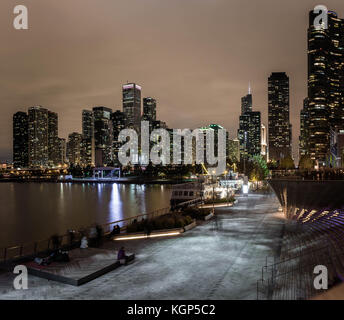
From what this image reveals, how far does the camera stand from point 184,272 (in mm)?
14867

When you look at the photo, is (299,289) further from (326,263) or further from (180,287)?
(180,287)

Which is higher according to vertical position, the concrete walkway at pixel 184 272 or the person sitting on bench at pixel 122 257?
the person sitting on bench at pixel 122 257

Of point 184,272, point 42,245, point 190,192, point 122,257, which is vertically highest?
point 122,257

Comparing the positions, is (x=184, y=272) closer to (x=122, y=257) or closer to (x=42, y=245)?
(x=122, y=257)

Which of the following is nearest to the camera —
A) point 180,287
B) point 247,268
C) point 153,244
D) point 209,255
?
point 180,287

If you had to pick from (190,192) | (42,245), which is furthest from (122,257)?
(190,192)

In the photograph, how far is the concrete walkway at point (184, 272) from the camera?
1250 cm

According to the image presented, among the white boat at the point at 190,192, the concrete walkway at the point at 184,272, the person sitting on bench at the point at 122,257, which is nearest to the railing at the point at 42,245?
the concrete walkway at the point at 184,272

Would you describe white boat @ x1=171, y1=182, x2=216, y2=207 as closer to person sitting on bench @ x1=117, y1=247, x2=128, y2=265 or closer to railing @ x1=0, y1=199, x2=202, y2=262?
railing @ x1=0, y1=199, x2=202, y2=262

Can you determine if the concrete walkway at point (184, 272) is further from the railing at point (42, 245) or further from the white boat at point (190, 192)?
the white boat at point (190, 192)

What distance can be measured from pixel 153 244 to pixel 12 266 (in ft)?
27.0

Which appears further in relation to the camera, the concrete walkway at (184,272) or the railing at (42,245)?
the railing at (42,245)
